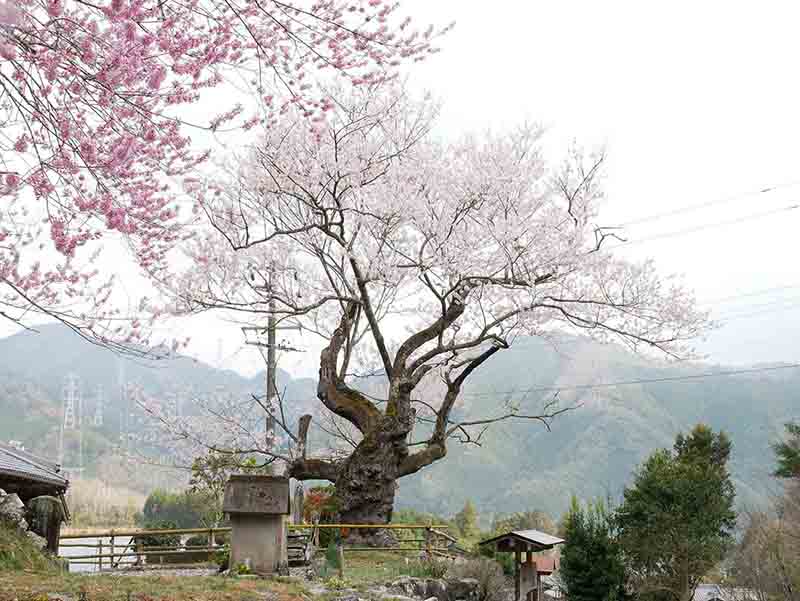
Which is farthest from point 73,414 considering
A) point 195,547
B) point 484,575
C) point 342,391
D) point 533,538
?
point 533,538

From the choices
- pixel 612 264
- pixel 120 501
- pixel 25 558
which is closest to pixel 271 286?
pixel 612 264

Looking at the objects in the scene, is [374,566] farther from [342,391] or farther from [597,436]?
[597,436]

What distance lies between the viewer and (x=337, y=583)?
31.1 feet

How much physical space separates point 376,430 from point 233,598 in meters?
6.38

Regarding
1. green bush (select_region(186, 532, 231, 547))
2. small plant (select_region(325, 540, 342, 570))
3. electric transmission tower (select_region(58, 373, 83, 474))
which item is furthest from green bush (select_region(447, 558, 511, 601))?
electric transmission tower (select_region(58, 373, 83, 474))

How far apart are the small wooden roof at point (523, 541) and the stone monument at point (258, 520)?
3.15 metres

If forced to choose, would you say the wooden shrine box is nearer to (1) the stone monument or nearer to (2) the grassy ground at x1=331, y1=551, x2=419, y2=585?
(2) the grassy ground at x1=331, y1=551, x2=419, y2=585

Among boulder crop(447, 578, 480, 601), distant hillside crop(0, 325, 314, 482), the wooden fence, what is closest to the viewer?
boulder crop(447, 578, 480, 601)

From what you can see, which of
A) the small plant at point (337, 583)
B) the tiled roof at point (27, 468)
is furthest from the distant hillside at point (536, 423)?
the small plant at point (337, 583)

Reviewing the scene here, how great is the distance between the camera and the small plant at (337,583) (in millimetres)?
9352

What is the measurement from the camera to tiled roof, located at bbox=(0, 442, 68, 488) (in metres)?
8.10

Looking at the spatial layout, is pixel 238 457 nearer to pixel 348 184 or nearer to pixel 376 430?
pixel 376 430

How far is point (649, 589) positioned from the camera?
53.9 ft

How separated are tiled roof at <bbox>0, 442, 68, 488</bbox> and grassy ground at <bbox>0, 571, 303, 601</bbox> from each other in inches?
61.7
